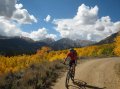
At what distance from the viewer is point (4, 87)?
653 inches

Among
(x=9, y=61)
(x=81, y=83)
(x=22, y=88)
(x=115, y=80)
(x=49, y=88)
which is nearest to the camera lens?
(x=22, y=88)

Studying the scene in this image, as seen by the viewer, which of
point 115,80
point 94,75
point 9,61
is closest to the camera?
point 115,80

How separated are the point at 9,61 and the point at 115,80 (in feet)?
386

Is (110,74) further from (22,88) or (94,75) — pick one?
(22,88)

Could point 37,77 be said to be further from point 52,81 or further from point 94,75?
Result: point 94,75

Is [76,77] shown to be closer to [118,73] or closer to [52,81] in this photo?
[52,81]

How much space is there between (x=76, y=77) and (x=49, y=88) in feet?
14.1

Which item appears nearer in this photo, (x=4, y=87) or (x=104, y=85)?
(x=4, y=87)

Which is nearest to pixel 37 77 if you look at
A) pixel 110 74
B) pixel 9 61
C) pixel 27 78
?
pixel 27 78

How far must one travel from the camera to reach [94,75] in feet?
72.8

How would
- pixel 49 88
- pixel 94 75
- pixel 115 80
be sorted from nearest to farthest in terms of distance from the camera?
1. pixel 49 88
2. pixel 115 80
3. pixel 94 75

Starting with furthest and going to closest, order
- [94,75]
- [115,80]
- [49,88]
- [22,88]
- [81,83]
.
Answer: [94,75] → [115,80] → [81,83] → [49,88] → [22,88]

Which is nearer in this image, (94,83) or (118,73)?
(94,83)

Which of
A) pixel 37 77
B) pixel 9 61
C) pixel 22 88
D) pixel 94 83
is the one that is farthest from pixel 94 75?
pixel 9 61
